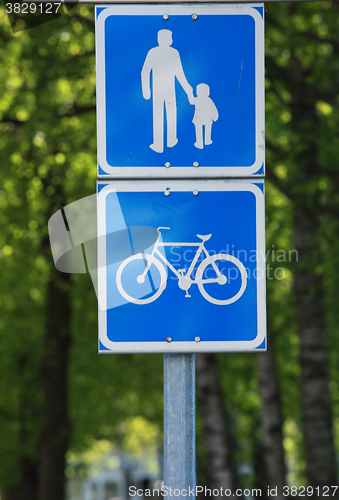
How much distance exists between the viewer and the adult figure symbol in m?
2.34

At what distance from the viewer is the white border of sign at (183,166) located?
2.33 m

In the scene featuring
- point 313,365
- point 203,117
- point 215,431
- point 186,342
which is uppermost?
point 203,117

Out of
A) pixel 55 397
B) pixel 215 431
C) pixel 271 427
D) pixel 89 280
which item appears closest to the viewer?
pixel 271 427

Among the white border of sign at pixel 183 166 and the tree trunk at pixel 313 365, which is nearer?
the white border of sign at pixel 183 166

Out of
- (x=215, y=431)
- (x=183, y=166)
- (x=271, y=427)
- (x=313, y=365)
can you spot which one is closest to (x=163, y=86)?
(x=183, y=166)

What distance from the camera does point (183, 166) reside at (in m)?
2.34

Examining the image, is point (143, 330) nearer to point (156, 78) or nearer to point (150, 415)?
point (156, 78)

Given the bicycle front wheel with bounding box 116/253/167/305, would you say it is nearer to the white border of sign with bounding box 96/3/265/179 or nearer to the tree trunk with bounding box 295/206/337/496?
the white border of sign with bounding box 96/3/265/179

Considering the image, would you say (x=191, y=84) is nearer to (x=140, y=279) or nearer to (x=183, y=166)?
(x=183, y=166)

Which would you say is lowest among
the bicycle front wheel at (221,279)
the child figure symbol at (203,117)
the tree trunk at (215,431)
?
the tree trunk at (215,431)

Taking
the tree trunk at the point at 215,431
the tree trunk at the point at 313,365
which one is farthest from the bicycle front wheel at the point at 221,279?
the tree trunk at the point at 215,431

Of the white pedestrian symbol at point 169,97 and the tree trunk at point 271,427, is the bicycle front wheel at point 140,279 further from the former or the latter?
the tree trunk at point 271,427

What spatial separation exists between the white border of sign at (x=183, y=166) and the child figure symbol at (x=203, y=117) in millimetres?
102

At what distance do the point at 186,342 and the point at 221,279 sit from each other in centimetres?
25
